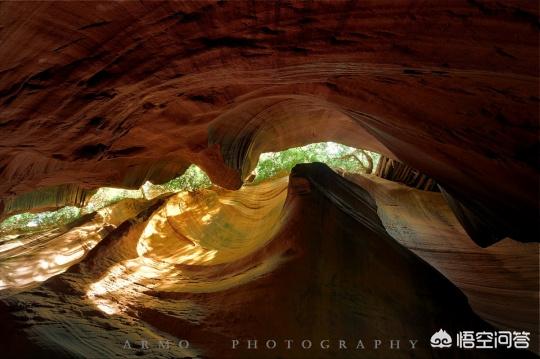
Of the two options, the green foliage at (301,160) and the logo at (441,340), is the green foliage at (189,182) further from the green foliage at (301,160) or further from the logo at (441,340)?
the logo at (441,340)

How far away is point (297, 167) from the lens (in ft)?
20.4

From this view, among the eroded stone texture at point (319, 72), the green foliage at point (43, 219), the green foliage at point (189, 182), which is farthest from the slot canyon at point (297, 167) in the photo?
the green foliage at point (43, 219)

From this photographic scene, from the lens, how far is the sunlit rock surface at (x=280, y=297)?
327cm

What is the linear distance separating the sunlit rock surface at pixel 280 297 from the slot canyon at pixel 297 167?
0.02 metres

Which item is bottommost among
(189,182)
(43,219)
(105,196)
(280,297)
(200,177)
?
(280,297)

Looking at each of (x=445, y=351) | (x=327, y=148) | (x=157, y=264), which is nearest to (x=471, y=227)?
(x=445, y=351)

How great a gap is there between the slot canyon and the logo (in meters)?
0.03

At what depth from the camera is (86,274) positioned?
505cm

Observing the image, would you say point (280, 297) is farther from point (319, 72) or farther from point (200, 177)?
point (200, 177)

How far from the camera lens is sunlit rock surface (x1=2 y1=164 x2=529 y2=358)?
3.27 m

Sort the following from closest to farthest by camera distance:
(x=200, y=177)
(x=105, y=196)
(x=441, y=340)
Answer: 1. (x=441, y=340)
2. (x=200, y=177)
3. (x=105, y=196)

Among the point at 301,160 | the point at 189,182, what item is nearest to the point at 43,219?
the point at 189,182

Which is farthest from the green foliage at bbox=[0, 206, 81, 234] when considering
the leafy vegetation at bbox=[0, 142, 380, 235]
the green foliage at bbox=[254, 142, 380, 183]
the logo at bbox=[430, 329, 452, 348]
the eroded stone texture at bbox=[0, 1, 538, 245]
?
the logo at bbox=[430, 329, 452, 348]

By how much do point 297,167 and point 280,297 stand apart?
2827 mm
